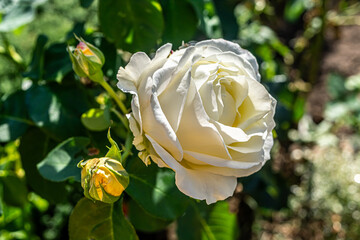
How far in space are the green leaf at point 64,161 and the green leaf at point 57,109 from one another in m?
0.08

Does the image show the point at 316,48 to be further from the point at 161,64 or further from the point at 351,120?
the point at 161,64

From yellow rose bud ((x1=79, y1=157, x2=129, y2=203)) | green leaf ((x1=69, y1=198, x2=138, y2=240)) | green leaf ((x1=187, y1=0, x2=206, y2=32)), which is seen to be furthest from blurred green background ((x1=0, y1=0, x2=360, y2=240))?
yellow rose bud ((x1=79, y1=157, x2=129, y2=203))

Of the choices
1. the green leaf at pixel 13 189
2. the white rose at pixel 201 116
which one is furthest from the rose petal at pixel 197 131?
the green leaf at pixel 13 189

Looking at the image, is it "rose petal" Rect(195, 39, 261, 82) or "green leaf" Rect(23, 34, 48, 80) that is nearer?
"rose petal" Rect(195, 39, 261, 82)

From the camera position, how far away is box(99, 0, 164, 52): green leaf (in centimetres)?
68

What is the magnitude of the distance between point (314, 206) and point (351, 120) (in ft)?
1.22

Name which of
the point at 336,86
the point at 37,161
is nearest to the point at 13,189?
the point at 37,161

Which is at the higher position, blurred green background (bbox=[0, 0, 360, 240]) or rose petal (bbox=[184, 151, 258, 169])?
rose petal (bbox=[184, 151, 258, 169])

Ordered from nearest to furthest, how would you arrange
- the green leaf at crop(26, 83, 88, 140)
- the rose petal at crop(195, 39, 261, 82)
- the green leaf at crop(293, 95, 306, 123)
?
1. the rose petal at crop(195, 39, 261, 82)
2. the green leaf at crop(26, 83, 88, 140)
3. the green leaf at crop(293, 95, 306, 123)

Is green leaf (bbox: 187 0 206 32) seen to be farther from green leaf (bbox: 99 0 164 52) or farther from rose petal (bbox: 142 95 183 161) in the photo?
rose petal (bbox: 142 95 183 161)

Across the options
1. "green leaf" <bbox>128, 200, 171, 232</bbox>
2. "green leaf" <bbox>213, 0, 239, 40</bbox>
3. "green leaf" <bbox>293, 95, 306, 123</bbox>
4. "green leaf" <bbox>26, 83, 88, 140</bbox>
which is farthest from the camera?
"green leaf" <bbox>293, 95, 306, 123</bbox>

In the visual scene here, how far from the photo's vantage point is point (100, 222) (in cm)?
54

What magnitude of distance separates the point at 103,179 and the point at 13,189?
1.53ft

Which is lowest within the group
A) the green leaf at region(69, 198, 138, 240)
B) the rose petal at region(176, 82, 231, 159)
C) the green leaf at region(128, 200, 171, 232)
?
the green leaf at region(128, 200, 171, 232)
